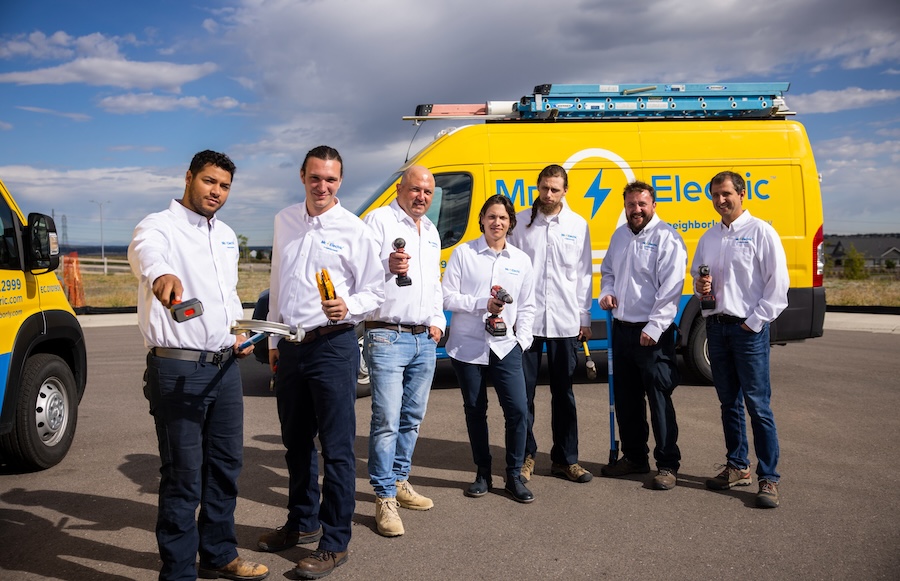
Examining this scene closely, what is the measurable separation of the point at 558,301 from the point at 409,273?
1.28 metres

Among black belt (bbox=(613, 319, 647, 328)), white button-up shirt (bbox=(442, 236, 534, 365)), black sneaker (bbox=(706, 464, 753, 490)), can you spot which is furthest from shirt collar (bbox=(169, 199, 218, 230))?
black sneaker (bbox=(706, 464, 753, 490))

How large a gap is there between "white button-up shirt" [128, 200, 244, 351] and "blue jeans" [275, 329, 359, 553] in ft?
1.33

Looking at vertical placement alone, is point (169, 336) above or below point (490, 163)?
below

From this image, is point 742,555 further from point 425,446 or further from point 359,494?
point 425,446

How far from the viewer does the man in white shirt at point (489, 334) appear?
4.71 metres

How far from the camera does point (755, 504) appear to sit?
4.55 m

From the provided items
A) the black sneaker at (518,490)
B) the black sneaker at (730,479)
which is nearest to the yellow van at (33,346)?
the black sneaker at (518,490)

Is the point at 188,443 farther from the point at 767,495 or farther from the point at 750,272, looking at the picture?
the point at 750,272

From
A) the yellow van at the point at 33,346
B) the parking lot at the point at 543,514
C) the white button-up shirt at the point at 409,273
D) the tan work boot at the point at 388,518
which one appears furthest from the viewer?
the yellow van at the point at 33,346

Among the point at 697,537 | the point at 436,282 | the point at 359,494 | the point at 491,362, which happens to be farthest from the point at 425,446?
the point at 697,537

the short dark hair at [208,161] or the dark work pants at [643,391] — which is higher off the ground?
the short dark hair at [208,161]

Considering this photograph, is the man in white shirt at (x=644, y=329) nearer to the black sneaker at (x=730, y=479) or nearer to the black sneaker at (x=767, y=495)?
the black sneaker at (x=730, y=479)

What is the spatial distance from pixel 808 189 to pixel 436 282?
18.7ft

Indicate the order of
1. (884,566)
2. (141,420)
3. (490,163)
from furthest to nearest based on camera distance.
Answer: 1. (490,163)
2. (141,420)
3. (884,566)
